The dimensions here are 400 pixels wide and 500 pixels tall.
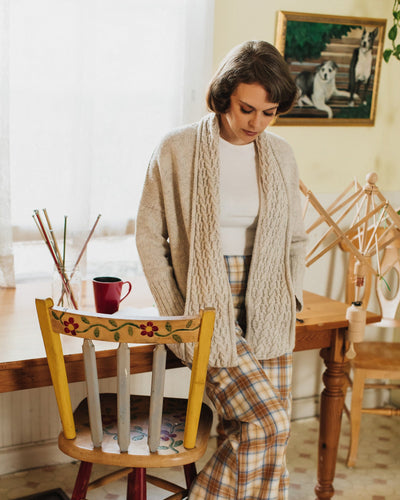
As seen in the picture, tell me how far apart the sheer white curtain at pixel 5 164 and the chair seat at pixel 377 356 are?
1.41 meters

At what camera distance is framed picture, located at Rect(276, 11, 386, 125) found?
2.80 metres

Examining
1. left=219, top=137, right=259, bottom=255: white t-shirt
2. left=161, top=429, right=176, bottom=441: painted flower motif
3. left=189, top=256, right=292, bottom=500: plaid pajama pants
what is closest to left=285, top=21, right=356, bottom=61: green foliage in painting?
left=219, top=137, right=259, bottom=255: white t-shirt

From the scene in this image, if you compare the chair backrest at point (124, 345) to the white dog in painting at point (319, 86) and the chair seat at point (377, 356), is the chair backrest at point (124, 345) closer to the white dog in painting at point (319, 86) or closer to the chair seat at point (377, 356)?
the chair seat at point (377, 356)

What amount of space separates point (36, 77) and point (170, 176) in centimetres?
81

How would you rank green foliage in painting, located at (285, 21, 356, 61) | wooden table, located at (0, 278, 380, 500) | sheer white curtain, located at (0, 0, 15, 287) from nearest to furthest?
wooden table, located at (0, 278, 380, 500) → sheer white curtain, located at (0, 0, 15, 287) → green foliage in painting, located at (285, 21, 356, 61)

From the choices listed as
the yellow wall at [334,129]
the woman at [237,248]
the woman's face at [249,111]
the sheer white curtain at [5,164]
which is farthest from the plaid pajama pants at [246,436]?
the yellow wall at [334,129]

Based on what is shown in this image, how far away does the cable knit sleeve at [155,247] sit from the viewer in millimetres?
1874

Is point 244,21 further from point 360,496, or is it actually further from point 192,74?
point 360,496

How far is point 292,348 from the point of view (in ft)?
6.72

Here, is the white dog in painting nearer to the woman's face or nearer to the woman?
the woman

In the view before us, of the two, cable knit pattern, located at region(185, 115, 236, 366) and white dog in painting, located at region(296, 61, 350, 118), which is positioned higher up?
white dog in painting, located at region(296, 61, 350, 118)

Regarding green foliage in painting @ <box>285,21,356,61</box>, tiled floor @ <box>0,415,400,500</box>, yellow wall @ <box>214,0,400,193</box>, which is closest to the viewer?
tiled floor @ <box>0,415,400,500</box>

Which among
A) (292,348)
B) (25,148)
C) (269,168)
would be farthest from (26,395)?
(269,168)

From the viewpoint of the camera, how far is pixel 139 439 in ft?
5.82
